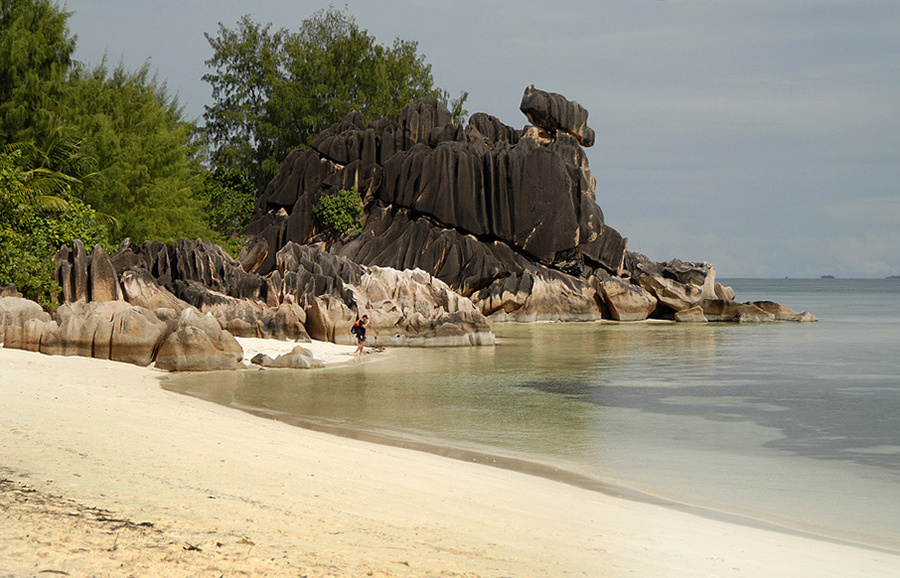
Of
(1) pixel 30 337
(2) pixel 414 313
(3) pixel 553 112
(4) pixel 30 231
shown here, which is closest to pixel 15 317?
(1) pixel 30 337

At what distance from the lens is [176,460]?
7.75 meters

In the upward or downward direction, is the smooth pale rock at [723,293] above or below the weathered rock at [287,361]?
above

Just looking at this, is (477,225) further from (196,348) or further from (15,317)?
(15,317)

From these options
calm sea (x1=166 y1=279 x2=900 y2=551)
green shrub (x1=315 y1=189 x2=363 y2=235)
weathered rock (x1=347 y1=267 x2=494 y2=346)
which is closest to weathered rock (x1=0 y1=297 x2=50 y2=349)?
calm sea (x1=166 y1=279 x2=900 y2=551)

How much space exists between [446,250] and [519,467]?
137 feet

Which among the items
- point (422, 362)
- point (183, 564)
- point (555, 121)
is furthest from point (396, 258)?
point (183, 564)

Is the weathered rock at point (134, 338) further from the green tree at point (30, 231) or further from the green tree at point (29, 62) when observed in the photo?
the green tree at point (29, 62)

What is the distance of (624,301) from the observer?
53.0m

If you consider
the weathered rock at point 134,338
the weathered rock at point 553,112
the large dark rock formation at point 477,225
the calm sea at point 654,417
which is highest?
the weathered rock at point 553,112

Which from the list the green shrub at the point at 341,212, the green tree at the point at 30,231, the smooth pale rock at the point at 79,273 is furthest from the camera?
the green shrub at the point at 341,212

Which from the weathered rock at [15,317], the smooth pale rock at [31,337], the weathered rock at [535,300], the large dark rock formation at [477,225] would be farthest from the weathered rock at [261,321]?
the large dark rock formation at [477,225]

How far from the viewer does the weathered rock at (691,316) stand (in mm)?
51625

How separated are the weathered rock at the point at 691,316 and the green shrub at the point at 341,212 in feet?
71.6

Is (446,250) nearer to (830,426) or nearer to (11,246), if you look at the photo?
(11,246)
